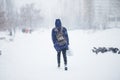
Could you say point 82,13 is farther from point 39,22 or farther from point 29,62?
point 29,62

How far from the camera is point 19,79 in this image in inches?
222

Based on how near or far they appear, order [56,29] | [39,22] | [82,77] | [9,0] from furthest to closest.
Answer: [39,22], [9,0], [56,29], [82,77]

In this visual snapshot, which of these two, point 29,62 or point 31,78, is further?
Result: point 29,62

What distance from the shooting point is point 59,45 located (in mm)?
6516

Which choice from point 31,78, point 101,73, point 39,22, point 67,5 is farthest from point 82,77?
point 39,22

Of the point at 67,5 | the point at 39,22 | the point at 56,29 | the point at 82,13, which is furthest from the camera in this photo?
the point at 39,22

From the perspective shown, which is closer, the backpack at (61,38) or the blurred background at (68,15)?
the backpack at (61,38)

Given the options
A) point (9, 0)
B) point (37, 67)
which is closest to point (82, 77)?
point (37, 67)

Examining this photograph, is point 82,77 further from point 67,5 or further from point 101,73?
point 67,5

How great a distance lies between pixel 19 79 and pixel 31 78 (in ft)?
1.00

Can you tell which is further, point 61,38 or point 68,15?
point 68,15

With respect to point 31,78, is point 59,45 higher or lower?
higher

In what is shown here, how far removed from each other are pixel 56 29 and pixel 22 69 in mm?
1661

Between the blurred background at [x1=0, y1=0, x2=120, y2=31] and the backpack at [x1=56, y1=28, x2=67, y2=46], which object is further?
the blurred background at [x1=0, y1=0, x2=120, y2=31]
